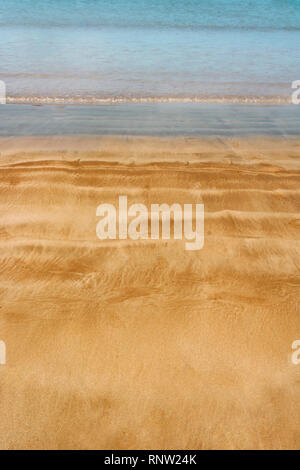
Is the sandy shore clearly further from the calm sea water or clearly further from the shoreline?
the calm sea water

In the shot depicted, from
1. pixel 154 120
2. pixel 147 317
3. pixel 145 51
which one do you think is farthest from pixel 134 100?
pixel 147 317

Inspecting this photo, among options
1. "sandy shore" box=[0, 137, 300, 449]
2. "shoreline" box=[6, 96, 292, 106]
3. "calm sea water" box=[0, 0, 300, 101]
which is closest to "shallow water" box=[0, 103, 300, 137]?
"shoreline" box=[6, 96, 292, 106]

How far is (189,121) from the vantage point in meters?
5.70

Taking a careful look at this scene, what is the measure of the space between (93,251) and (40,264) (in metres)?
0.44

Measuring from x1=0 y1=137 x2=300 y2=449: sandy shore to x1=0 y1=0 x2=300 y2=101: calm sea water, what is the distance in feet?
12.8

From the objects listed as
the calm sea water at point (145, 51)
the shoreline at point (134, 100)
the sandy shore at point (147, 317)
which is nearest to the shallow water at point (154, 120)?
the shoreline at point (134, 100)

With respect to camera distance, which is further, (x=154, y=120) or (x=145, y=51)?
(x=145, y=51)

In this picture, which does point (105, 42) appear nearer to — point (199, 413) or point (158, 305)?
point (158, 305)

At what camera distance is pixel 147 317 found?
245 cm

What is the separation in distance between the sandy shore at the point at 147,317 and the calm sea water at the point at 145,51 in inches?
153

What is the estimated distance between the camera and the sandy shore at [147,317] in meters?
1.94

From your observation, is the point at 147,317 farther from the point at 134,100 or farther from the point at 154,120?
the point at 134,100

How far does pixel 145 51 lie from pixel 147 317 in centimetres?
939
